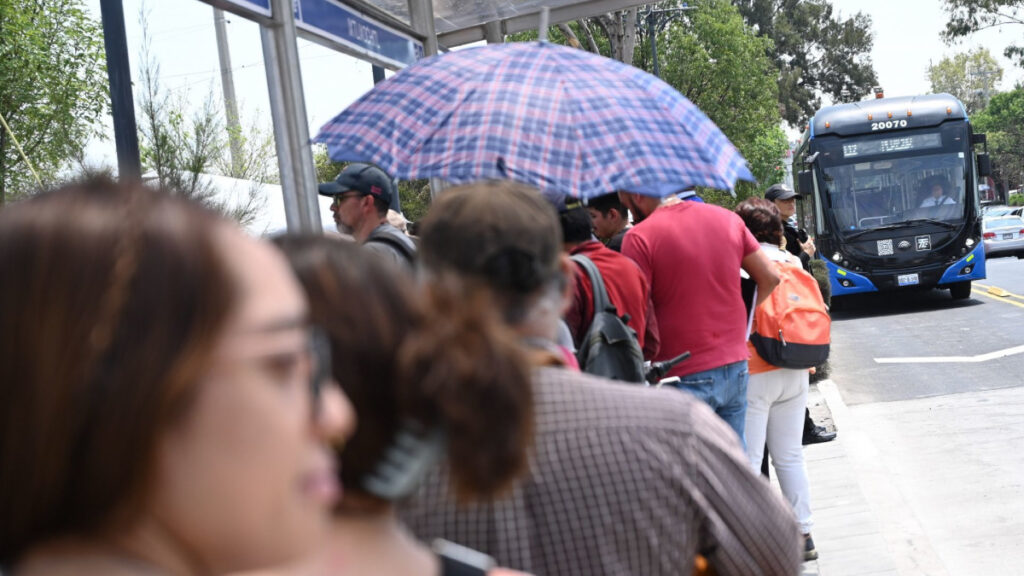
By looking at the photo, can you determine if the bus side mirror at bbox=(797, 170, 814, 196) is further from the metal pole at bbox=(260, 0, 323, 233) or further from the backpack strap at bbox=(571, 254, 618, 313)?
the backpack strap at bbox=(571, 254, 618, 313)

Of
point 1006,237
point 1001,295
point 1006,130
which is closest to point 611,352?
point 1001,295

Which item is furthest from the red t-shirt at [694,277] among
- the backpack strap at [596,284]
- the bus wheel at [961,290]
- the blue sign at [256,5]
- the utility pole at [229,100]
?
the bus wheel at [961,290]

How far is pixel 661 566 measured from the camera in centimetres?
175

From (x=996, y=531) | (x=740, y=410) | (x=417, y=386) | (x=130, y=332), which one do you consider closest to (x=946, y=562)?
(x=996, y=531)

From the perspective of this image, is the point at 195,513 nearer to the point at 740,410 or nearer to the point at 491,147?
the point at 491,147

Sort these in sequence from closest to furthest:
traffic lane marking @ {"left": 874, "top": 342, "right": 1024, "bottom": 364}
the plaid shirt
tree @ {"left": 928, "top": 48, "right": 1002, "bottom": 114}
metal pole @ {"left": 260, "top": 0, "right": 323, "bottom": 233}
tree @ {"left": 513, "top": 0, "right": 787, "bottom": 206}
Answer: the plaid shirt < metal pole @ {"left": 260, "top": 0, "right": 323, "bottom": 233} < traffic lane marking @ {"left": 874, "top": 342, "right": 1024, "bottom": 364} < tree @ {"left": 513, "top": 0, "right": 787, "bottom": 206} < tree @ {"left": 928, "top": 48, "right": 1002, "bottom": 114}

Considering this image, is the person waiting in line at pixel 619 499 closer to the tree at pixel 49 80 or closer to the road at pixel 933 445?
the tree at pixel 49 80

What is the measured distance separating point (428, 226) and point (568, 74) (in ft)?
4.97

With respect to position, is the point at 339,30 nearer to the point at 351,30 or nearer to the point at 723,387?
the point at 351,30

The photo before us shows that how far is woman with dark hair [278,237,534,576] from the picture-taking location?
3.60 ft

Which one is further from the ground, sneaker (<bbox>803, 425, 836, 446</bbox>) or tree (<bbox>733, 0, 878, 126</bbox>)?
tree (<bbox>733, 0, 878, 126</bbox>)

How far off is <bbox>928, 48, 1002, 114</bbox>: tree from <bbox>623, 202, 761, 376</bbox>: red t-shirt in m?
88.8

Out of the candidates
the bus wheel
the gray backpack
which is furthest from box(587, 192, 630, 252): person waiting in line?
the bus wheel

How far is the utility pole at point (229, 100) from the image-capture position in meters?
6.37
